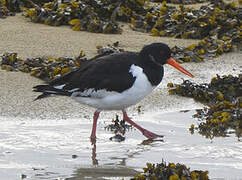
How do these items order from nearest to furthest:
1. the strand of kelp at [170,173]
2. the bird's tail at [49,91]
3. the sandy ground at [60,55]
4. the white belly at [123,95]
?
the strand of kelp at [170,173] < the white belly at [123,95] < the bird's tail at [49,91] < the sandy ground at [60,55]

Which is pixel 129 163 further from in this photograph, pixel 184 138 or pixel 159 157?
pixel 184 138

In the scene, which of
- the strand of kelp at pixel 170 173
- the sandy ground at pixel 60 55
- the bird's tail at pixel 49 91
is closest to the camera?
the strand of kelp at pixel 170 173

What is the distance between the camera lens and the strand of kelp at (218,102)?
654 centimetres

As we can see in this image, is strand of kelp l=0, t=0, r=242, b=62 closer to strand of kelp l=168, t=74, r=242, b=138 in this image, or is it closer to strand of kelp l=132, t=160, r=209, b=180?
strand of kelp l=168, t=74, r=242, b=138

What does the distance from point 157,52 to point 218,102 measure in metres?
1.27

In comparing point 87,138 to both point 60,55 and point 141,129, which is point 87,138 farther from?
point 60,55

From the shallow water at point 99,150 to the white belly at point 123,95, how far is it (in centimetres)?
34

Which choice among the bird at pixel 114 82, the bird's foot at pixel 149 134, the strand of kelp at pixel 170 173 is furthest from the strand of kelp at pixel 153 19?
the strand of kelp at pixel 170 173

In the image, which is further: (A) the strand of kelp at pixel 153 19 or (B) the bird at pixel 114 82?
(A) the strand of kelp at pixel 153 19

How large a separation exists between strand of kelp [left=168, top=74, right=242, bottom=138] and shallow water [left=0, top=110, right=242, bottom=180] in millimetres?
166

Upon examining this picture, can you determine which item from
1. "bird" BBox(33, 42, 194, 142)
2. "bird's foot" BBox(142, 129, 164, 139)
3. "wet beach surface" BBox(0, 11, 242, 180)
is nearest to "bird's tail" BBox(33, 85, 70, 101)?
"bird" BBox(33, 42, 194, 142)

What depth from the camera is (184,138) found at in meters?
6.29

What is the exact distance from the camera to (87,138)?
20.7 feet

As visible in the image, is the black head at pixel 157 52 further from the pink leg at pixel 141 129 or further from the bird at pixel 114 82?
the pink leg at pixel 141 129
